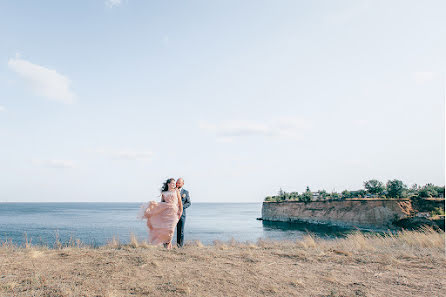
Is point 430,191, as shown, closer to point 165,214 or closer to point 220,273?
point 165,214

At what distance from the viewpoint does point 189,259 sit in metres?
7.18

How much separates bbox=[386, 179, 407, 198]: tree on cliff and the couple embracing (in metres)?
53.8

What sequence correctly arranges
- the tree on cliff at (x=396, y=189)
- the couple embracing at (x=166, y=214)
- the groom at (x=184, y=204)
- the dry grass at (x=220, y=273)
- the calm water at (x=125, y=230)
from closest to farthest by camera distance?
the dry grass at (x=220, y=273)
the couple embracing at (x=166, y=214)
the groom at (x=184, y=204)
the calm water at (x=125, y=230)
the tree on cliff at (x=396, y=189)

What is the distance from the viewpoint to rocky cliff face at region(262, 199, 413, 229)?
45.9 m

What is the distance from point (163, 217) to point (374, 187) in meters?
61.8

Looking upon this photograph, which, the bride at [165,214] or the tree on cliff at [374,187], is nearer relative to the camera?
the bride at [165,214]

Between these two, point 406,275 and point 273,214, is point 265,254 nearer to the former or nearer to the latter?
point 406,275

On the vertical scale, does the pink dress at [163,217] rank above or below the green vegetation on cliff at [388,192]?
above

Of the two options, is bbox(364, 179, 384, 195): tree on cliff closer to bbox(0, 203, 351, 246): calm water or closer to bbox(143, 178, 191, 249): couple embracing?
bbox(0, 203, 351, 246): calm water

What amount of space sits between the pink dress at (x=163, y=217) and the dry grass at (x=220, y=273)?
51cm

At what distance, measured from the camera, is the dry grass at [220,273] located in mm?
4863

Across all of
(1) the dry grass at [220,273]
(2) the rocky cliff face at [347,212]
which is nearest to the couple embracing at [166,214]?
(1) the dry grass at [220,273]

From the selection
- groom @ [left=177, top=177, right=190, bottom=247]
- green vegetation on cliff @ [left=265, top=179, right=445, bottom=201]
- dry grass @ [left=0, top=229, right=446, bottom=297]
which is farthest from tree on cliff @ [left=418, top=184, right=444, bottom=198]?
groom @ [left=177, top=177, right=190, bottom=247]

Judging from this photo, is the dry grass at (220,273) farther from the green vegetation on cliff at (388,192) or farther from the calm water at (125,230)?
the green vegetation on cliff at (388,192)
